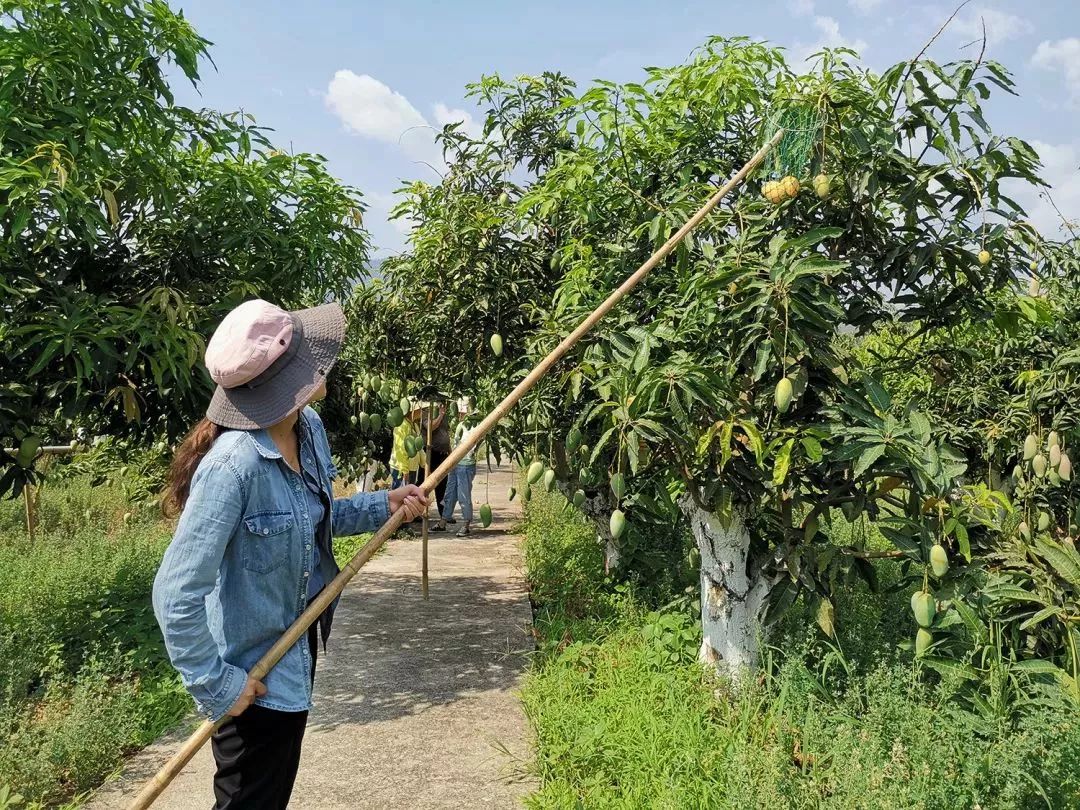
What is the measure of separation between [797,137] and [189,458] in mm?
1990

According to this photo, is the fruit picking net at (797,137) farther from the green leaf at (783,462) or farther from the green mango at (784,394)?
the green leaf at (783,462)

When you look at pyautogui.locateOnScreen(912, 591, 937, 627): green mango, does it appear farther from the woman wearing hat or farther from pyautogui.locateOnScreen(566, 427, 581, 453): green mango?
the woman wearing hat

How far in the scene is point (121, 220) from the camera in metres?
3.67

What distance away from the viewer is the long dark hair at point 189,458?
5.85 feet

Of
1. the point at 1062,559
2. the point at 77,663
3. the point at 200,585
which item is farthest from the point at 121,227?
the point at 1062,559

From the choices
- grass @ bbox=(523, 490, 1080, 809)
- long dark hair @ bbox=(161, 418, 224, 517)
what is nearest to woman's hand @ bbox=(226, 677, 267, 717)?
long dark hair @ bbox=(161, 418, 224, 517)

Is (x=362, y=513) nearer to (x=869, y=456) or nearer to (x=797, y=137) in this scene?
(x=869, y=456)

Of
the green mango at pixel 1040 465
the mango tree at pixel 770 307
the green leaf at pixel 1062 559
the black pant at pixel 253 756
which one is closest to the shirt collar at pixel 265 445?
the black pant at pixel 253 756

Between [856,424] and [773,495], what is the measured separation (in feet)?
1.43

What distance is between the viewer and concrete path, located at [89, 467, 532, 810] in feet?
9.25

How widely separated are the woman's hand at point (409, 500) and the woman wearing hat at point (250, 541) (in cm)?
21

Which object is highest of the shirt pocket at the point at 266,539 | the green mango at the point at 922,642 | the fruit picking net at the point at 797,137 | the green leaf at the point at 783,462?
the fruit picking net at the point at 797,137

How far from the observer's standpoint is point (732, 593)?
126 inches

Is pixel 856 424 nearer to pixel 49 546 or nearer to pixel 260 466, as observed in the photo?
pixel 260 466
